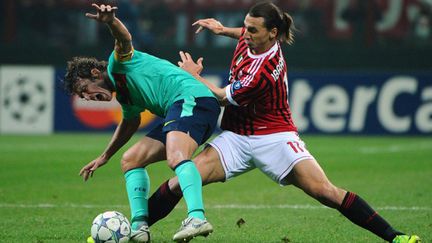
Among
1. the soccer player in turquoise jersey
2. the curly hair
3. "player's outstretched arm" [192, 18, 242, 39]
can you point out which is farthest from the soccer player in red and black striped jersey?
the curly hair

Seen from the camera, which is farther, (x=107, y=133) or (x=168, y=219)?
(x=107, y=133)

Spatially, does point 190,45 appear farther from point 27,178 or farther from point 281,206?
point 281,206

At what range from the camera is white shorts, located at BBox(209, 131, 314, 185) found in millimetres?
6836

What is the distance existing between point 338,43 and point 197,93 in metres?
12.5

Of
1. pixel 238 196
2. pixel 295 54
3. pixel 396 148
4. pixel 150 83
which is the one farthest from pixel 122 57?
pixel 295 54

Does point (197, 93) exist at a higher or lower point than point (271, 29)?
lower

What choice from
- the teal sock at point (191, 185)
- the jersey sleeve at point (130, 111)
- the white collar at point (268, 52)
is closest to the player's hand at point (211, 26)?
the white collar at point (268, 52)

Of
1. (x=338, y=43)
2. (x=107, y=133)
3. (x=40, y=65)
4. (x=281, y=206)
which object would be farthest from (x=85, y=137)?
(x=281, y=206)

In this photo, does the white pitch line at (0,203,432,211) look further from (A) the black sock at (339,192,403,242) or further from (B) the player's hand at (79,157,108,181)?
(A) the black sock at (339,192,403,242)

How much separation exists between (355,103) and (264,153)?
11454mm

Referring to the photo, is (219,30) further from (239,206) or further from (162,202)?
(239,206)

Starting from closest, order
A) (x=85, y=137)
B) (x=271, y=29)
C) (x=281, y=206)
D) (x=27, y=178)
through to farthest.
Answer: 1. (x=271, y=29)
2. (x=281, y=206)
3. (x=27, y=178)
4. (x=85, y=137)

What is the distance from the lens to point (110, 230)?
22.1 feet

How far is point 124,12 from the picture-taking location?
62.5 feet
